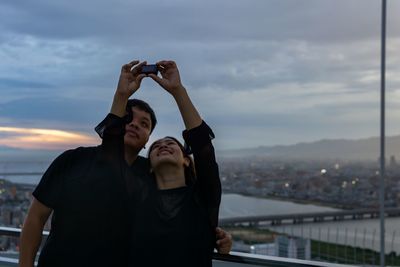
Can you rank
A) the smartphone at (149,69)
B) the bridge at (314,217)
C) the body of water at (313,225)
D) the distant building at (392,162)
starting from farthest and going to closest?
the bridge at (314,217) → the distant building at (392,162) → the body of water at (313,225) → the smartphone at (149,69)

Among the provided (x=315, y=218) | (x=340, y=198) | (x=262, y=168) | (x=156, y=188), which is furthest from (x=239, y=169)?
(x=156, y=188)

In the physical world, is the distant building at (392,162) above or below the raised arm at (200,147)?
above

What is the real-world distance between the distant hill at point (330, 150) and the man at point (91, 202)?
7.47 m

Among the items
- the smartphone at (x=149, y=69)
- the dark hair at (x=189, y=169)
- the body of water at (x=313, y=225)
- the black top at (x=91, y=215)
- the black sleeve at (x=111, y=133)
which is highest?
the smartphone at (x=149, y=69)

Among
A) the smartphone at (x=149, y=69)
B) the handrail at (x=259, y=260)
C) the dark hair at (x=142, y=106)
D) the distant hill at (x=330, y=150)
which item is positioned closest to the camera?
the smartphone at (x=149, y=69)

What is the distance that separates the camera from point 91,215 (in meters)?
1.51

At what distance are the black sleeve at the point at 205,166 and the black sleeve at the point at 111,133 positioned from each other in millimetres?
197

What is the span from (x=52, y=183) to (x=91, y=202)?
0.16 meters

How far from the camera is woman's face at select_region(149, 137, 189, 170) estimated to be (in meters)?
1.54

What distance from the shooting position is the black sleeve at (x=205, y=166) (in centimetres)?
152

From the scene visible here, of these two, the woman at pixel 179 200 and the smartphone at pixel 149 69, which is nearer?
the woman at pixel 179 200

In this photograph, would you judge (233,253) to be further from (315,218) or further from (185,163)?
(315,218)

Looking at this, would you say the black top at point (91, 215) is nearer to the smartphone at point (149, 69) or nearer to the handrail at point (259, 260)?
the smartphone at point (149, 69)

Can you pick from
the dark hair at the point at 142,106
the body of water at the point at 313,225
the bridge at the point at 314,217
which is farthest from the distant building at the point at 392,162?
the dark hair at the point at 142,106
